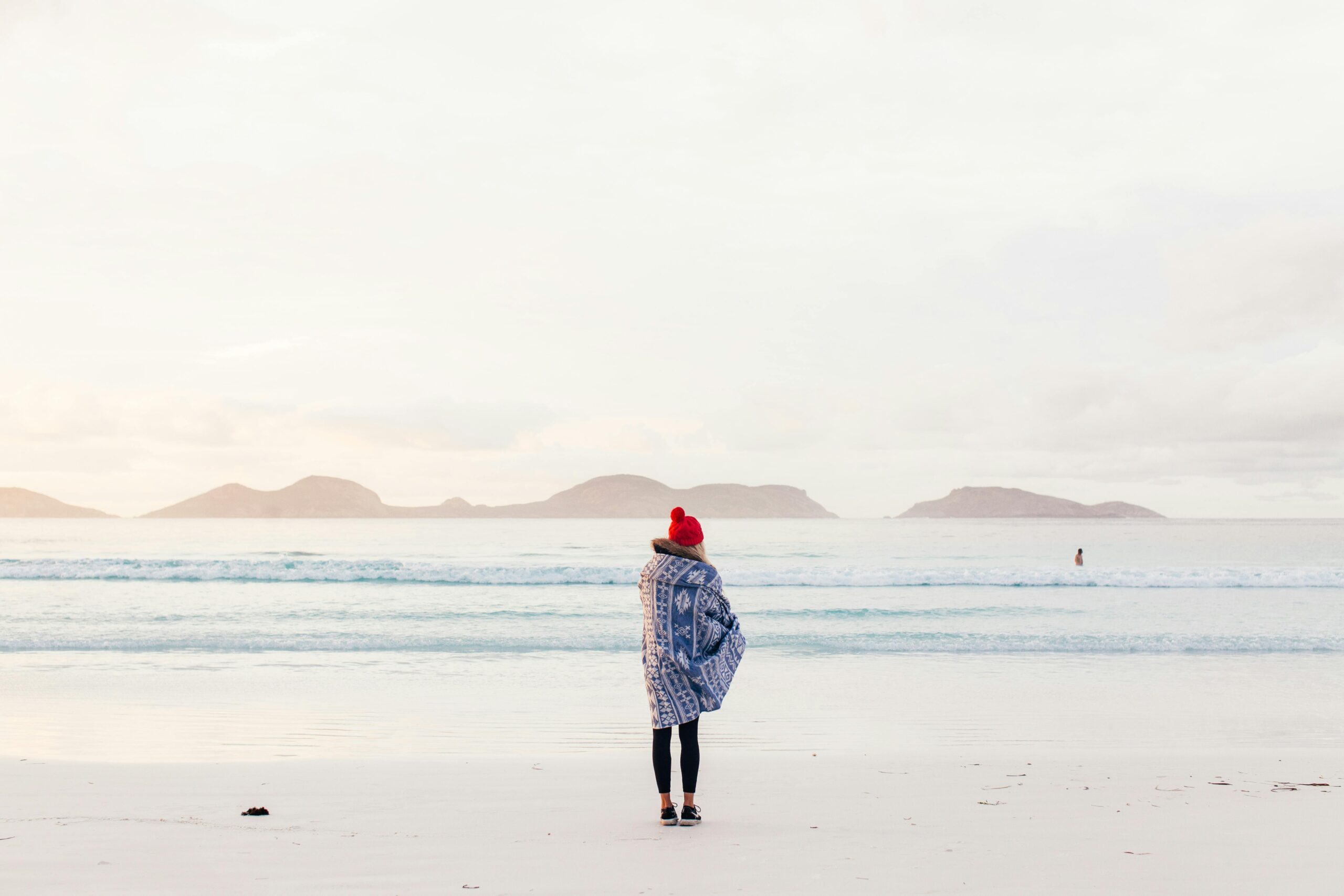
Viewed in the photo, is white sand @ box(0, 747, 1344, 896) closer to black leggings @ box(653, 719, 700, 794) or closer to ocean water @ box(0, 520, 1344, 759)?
black leggings @ box(653, 719, 700, 794)

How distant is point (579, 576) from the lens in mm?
25266

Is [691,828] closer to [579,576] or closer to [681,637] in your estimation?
[681,637]

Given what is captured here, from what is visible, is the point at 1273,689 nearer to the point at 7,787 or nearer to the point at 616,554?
the point at 7,787

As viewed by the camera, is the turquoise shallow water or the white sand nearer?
the white sand

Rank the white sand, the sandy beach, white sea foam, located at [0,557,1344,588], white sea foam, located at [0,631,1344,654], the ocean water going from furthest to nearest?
white sea foam, located at [0,557,1344,588] < white sea foam, located at [0,631,1344,654] < the ocean water < the sandy beach < the white sand

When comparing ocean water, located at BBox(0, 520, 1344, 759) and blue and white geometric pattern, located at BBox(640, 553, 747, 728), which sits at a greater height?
blue and white geometric pattern, located at BBox(640, 553, 747, 728)

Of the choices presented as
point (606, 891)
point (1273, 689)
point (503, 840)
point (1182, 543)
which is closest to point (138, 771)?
point (503, 840)

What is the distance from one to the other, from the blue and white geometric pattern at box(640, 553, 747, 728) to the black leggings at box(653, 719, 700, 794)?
0.07 metres

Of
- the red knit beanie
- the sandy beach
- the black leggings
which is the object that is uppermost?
the red knit beanie

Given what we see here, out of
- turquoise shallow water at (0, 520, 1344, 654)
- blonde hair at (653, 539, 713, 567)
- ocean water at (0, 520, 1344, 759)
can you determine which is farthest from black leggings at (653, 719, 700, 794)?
turquoise shallow water at (0, 520, 1344, 654)

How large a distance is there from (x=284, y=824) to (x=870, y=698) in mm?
6294

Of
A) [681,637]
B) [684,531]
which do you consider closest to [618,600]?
[681,637]

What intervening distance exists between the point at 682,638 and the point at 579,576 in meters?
21.0

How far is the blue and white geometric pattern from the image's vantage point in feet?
15.3
